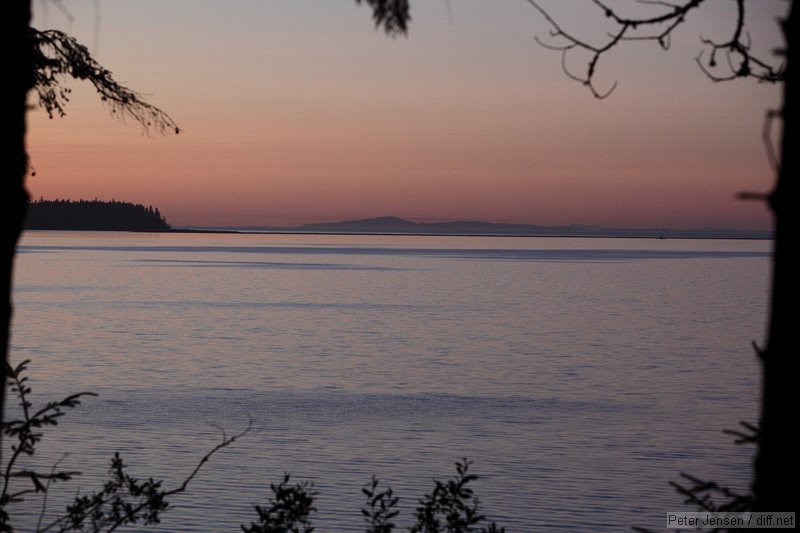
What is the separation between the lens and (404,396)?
30.0 m

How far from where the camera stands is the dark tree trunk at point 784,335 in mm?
3898

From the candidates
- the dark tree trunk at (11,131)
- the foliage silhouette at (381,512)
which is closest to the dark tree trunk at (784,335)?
the dark tree trunk at (11,131)

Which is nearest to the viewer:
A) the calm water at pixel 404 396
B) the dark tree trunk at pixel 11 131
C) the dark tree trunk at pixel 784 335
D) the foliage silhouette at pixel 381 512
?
the dark tree trunk at pixel 784 335

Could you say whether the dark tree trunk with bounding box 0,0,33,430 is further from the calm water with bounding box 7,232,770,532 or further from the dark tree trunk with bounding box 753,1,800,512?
the calm water with bounding box 7,232,770,532

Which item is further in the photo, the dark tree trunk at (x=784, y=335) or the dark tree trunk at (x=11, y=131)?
the dark tree trunk at (x=11, y=131)

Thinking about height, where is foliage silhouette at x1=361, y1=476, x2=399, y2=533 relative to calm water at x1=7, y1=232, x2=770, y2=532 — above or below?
above

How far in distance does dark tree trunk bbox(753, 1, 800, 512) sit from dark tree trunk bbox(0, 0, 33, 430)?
9.77ft

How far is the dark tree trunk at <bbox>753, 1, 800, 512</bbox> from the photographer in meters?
3.90

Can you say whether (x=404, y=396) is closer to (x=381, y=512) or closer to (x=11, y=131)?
(x=381, y=512)

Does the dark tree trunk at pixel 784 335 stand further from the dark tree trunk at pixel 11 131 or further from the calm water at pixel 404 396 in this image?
the calm water at pixel 404 396

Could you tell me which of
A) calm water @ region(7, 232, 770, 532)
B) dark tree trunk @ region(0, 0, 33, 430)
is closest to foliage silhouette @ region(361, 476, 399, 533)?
dark tree trunk @ region(0, 0, 33, 430)

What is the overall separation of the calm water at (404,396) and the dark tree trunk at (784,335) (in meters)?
12.8

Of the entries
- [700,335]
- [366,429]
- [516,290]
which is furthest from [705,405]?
[516,290]

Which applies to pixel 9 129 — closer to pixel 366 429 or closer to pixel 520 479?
pixel 520 479
